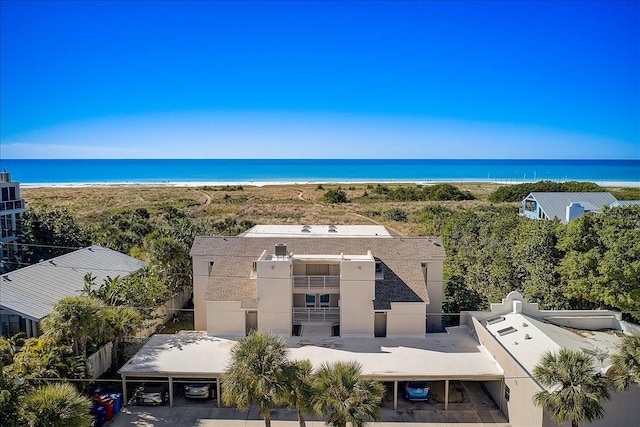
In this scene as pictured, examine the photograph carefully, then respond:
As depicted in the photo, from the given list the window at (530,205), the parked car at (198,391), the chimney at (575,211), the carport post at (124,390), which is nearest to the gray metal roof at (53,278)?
the carport post at (124,390)

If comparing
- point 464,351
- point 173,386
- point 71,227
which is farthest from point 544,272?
point 71,227

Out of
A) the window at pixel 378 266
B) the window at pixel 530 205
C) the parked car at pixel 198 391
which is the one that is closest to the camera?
the parked car at pixel 198 391

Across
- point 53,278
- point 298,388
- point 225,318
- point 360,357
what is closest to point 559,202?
point 360,357

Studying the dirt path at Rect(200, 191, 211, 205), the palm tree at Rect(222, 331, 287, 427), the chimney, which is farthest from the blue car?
the dirt path at Rect(200, 191, 211, 205)

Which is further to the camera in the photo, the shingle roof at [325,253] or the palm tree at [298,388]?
the shingle roof at [325,253]

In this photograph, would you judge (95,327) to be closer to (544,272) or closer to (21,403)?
(21,403)

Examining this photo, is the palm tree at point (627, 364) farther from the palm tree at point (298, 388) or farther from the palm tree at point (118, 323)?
the palm tree at point (118, 323)
